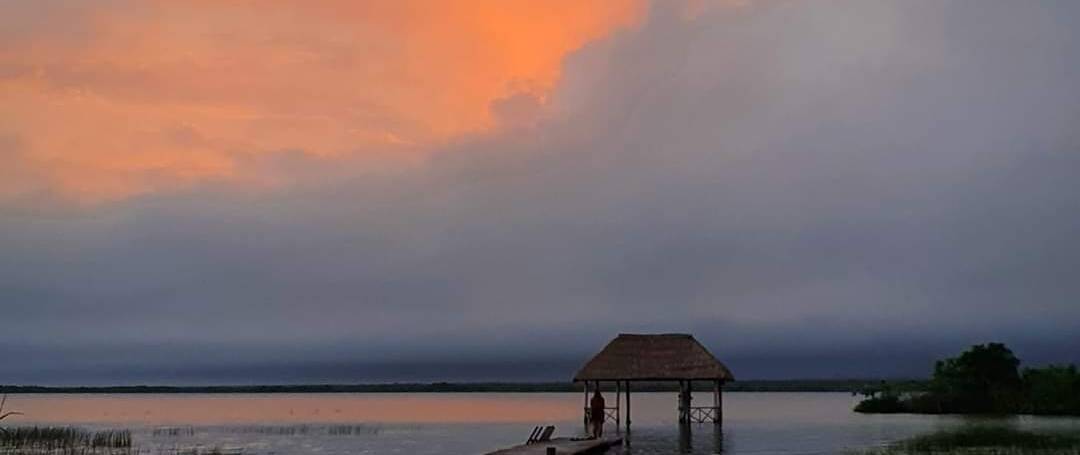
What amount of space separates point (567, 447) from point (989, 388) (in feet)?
159

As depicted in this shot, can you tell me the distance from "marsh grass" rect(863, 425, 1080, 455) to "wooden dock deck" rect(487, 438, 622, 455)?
23.7ft

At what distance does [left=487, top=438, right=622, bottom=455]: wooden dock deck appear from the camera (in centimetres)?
3161

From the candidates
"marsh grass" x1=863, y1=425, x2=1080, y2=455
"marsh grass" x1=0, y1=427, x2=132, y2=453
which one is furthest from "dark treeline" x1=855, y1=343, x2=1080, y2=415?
"marsh grass" x1=0, y1=427, x2=132, y2=453

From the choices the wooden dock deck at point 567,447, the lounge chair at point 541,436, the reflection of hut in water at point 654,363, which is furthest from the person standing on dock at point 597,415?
the reflection of hut in water at point 654,363

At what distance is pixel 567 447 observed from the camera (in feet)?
111

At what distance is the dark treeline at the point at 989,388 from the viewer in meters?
70.8

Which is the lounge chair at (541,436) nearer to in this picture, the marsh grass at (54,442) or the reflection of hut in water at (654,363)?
the reflection of hut in water at (654,363)

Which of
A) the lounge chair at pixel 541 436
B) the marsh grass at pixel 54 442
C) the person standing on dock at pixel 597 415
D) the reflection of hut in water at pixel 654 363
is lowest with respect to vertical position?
the marsh grass at pixel 54 442

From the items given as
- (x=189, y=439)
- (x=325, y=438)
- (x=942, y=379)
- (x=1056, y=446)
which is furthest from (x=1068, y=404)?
(x=189, y=439)

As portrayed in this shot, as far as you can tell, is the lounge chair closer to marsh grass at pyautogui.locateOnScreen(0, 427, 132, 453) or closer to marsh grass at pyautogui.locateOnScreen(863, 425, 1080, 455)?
marsh grass at pyautogui.locateOnScreen(863, 425, 1080, 455)

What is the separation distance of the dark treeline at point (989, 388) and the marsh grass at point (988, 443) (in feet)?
84.5

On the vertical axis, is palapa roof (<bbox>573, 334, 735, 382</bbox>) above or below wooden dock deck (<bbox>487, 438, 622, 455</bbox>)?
above

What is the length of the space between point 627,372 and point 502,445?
9147 millimetres

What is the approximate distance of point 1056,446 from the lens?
117 feet
